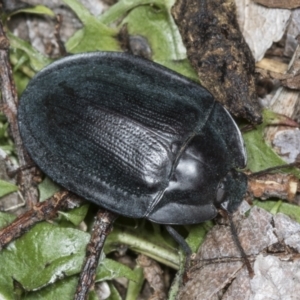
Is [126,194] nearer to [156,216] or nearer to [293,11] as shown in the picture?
[156,216]

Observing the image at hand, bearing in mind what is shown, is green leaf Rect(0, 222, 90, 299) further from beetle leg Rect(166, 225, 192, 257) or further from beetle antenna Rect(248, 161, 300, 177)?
beetle antenna Rect(248, 161, 300, 177)

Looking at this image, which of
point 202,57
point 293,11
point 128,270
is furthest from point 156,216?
point 293,11

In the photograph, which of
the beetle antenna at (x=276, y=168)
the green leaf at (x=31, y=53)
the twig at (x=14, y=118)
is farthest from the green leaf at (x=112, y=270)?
the green leaf at (x=31, y=53)

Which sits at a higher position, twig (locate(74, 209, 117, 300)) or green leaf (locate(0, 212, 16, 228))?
green leaf (locate(0, 212, 16, 228))

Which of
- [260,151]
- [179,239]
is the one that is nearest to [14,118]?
[179,239]

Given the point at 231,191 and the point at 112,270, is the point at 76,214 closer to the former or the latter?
the point at 112,270

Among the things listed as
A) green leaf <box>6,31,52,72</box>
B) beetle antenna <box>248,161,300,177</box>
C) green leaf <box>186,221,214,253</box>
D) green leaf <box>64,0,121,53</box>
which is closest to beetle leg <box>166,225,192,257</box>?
green leaf <box>186,221,214,253</box>

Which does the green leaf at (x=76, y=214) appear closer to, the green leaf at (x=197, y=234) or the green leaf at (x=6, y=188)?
the green leaf at (x=6, y=188)
